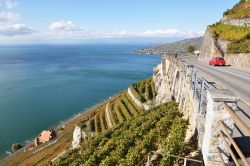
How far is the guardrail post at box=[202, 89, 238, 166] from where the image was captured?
7.44 metres

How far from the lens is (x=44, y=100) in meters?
105

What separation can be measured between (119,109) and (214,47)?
87.0 feet

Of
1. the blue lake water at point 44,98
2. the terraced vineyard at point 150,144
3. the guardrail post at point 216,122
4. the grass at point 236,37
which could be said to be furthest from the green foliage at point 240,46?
the blue lake water at point 44,98

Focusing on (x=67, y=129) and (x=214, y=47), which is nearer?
(x=214, y=47)

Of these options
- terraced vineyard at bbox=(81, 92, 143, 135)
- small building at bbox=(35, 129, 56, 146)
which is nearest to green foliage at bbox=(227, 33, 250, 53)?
terraced vineyard at bbox=(81, 92, 143, 135)

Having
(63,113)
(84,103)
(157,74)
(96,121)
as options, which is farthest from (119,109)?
(84,103)

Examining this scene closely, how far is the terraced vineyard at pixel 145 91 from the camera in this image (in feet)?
194

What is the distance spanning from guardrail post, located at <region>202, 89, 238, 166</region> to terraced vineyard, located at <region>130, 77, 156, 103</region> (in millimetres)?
48256

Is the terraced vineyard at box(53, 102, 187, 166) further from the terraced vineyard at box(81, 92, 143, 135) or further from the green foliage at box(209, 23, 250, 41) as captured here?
the terraced vineyard at box(81, 92, 143, 135)

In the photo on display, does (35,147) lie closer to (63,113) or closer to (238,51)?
(63,113)

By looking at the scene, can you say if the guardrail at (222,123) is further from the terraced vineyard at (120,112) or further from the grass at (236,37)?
the terraced vineyard at (120,112)

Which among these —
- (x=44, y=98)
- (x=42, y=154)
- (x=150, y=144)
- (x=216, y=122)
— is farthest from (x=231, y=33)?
(x=44, y=98)

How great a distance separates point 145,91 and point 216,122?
2298 inches

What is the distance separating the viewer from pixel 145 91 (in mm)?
65938
